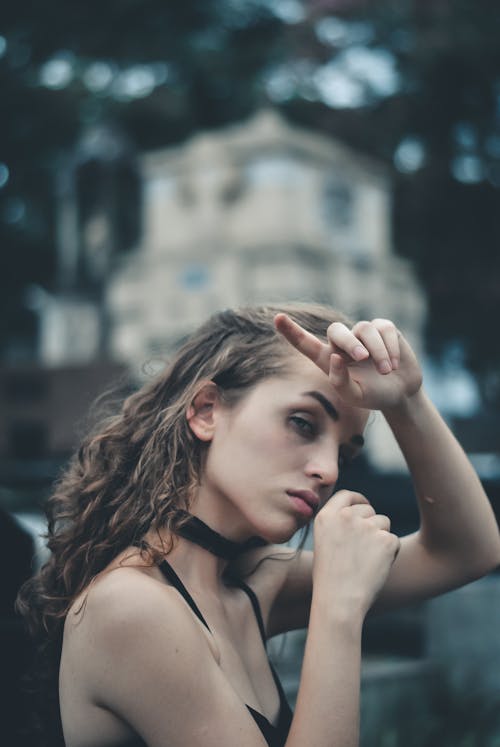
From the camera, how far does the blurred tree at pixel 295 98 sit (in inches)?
579

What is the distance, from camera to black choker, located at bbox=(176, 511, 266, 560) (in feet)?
5.84

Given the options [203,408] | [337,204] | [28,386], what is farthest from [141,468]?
[337,204]

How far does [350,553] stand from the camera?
5.22 feet

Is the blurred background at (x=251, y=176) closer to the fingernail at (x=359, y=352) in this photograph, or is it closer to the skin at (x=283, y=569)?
the skin at (x=283, y=569)

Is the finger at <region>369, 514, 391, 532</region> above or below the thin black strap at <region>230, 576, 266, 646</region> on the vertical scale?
above

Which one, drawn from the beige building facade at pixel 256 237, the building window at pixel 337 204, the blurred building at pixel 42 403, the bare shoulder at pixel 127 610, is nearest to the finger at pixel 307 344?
the bare shoulder at pixel 127 610

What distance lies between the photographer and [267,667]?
1.84m

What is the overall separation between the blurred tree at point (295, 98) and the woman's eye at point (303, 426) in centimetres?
1303

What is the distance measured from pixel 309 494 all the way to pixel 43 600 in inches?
22.6

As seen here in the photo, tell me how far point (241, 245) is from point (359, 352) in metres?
11.0

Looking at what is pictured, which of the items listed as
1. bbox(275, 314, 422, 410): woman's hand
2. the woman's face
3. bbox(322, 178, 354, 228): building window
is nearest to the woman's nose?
the woman's face

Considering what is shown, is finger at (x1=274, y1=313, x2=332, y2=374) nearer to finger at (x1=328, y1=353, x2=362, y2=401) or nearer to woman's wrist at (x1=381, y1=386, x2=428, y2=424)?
finger at (x1=328, y1=353, x2=362, y2=401)

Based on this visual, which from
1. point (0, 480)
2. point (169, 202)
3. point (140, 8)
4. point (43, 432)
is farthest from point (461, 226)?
point (0, 480)

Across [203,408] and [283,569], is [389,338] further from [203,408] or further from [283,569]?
[283,569]
